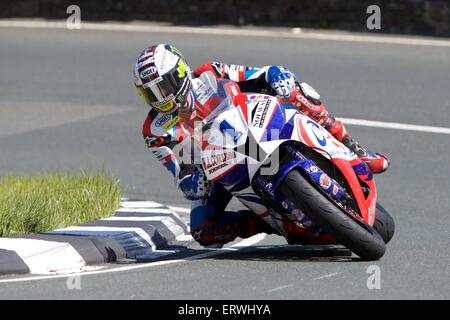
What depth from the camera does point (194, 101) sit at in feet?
27.7

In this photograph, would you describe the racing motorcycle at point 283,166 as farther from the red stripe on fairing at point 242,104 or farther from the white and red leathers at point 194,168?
the white and red leathers at point 194,168

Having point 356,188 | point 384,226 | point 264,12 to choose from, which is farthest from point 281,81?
point 264,12

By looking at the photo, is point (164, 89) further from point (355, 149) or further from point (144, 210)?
point (144, 210)

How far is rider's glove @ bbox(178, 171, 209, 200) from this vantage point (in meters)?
8.32

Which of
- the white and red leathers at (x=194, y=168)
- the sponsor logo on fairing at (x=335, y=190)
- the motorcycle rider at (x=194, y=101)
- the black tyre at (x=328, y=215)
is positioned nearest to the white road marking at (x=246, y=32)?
the white and red leathers at (x=194, y=168)

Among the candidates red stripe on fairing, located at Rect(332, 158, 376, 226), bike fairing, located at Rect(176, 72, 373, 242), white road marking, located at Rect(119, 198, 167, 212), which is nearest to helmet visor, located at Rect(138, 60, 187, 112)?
bike fairing, located at Rect(176, 72, 373, 242)

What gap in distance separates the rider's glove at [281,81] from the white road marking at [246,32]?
306 inches

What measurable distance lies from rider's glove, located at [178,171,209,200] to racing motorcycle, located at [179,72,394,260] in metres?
0.09

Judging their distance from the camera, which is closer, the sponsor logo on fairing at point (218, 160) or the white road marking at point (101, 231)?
the sponsor logo on fairing at point (218, 160)

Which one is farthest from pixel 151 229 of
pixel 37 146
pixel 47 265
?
pixel 37 146

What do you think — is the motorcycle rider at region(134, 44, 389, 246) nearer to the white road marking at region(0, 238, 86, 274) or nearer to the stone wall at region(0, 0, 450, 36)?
the white road marking at region(0, 238, 86, 274)

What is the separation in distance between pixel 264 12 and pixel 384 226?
926 cm

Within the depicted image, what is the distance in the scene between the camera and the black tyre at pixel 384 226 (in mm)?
8750

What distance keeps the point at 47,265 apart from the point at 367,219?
2164 mm
